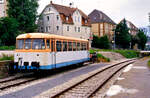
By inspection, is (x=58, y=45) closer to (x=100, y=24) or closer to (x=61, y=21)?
(x=61, y=21)

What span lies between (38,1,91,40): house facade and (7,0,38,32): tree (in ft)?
18.9

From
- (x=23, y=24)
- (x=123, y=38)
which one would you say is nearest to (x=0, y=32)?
(x=23, y=24)

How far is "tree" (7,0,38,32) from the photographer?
41.8 metres

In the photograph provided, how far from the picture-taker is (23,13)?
1671 inches

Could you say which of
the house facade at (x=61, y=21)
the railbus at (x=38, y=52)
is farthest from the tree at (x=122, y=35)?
the railbus at (x=38, y=52)

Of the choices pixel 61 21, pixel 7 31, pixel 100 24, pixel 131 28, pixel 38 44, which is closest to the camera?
pixel 38 44

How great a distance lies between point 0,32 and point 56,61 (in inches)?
929

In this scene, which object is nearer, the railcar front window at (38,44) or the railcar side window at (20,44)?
the railcar front window at (38,44)

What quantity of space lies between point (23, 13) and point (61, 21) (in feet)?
29.1

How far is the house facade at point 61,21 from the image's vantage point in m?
47.0

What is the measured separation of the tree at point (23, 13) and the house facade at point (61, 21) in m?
5.76

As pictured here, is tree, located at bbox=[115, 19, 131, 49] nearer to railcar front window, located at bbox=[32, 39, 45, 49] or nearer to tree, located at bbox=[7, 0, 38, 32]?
tree, located at bbox=[7, 0, 38, 32]

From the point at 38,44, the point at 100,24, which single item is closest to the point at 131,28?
the point at 100,24

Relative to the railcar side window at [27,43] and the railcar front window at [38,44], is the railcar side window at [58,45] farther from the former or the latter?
the railcar side window at [27,43]
